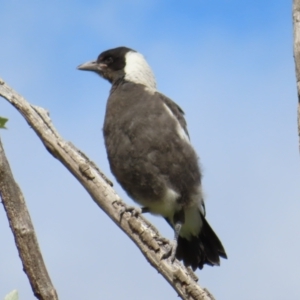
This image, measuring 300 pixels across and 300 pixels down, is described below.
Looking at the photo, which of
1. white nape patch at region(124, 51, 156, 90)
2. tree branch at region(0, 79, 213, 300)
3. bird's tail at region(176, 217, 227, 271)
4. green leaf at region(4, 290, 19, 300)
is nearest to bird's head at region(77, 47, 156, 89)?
white nape patch at region(124, 51, 156, 90)

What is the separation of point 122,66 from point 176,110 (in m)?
1.05

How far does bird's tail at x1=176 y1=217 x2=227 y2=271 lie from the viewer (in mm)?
6438

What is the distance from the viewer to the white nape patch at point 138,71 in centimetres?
675

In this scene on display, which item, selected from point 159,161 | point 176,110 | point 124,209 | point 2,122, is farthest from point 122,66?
point 2,122

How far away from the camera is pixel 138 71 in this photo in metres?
6.86

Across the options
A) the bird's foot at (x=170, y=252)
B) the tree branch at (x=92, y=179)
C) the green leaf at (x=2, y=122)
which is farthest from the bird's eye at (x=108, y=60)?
the green leaf at (x=2, y=122)

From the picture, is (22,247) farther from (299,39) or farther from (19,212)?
(299,39)

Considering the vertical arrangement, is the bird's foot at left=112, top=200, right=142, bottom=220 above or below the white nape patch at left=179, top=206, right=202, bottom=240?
below

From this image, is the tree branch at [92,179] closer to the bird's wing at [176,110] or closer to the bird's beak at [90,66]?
the bird's wing at [176,110]

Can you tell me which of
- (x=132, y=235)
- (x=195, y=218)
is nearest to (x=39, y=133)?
(x=132, y=235)

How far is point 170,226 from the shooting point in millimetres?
6223

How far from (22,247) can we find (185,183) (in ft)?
10.3

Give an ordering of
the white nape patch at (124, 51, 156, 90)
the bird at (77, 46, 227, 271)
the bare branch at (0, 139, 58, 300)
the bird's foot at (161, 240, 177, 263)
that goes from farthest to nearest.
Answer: the white nape patch at (124, 51, 156, 90) → the bird at (77, 46, 227, 271) → the bird's foot at (161, 240, 177, 263) → the bare branch at (0, 139, 58, 300)

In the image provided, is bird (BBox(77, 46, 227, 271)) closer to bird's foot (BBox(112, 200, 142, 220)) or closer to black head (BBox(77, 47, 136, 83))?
black head (BBox(77, 47, 136, 83))
